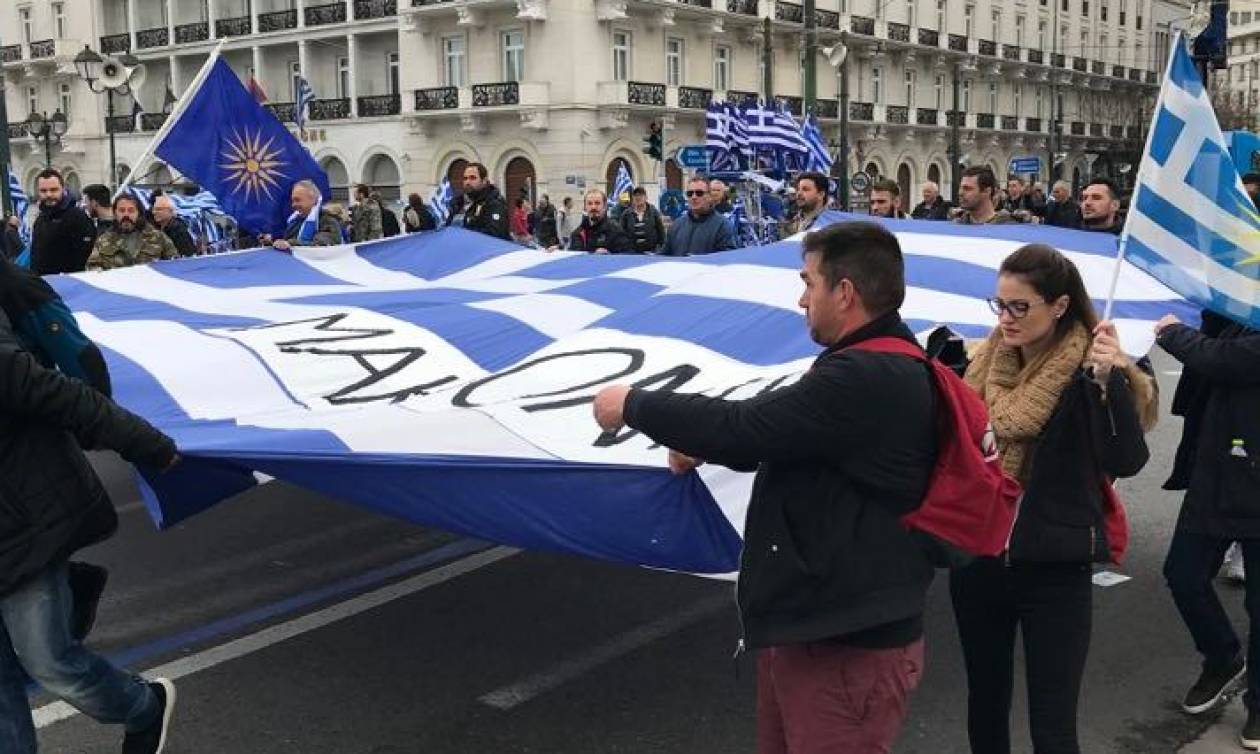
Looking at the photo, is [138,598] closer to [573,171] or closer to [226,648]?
[226,648]

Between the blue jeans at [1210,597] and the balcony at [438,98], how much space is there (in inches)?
1546

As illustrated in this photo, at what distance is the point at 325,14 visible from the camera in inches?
1756

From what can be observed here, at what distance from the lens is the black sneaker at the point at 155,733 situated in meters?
3.70

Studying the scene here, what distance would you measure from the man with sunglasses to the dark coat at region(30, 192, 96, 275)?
182 inches

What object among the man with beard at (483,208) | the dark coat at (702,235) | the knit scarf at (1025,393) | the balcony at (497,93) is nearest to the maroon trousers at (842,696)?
the knit scarf at (1025,393)

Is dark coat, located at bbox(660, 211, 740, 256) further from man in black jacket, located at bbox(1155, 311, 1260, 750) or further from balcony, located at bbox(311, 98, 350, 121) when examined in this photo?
balcony, located at bbox(311, 98, 350, 121)

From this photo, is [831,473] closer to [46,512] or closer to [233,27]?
[46,512]

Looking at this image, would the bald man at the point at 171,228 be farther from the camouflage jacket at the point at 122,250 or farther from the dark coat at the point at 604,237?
the dark coat at the point at 604,237

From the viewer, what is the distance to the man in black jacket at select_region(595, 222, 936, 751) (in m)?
2.45

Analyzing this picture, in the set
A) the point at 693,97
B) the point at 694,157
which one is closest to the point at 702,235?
the point at 694,157

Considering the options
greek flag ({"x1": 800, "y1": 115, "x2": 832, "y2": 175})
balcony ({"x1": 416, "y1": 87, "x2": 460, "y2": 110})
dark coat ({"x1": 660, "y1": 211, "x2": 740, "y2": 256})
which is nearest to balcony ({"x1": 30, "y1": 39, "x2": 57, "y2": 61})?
balcony ({"x1": 416, "y1": 87, "x2": 460, "y2": 110})

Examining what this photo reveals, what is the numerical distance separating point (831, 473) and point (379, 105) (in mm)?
44000

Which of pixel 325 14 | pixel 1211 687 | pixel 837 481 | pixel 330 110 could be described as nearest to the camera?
pixel 837 481

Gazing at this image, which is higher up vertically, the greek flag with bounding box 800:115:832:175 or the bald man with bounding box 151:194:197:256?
the greek flag with bounding box 800:115:832:175
